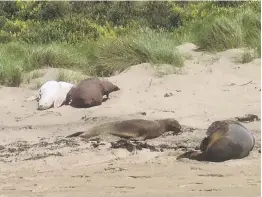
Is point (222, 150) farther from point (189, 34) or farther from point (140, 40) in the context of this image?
point (189, 34)

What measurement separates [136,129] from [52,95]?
5.50ft

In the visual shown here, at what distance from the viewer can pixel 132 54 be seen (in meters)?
8.97

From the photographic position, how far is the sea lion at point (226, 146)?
4664mm

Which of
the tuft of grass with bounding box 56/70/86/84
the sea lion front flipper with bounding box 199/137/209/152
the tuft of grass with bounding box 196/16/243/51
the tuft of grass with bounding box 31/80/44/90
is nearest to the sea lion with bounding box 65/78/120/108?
the tuft of grass with bounding box 56/70/86/84

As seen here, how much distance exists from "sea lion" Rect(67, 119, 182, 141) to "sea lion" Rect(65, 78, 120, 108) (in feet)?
3.86

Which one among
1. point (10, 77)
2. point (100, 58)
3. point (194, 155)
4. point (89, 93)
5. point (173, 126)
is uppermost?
point (100, 58)

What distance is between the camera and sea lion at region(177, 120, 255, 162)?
15.3 ft

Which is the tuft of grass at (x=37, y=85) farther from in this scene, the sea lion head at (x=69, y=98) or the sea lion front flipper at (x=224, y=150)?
the sea lion front flipper at (x=224, y=150)

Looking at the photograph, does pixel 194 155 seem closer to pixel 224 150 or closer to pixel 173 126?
pixel 224 150

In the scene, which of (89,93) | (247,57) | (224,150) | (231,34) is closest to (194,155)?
(224,150)

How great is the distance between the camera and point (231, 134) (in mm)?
4758

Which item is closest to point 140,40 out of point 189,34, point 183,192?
point 189,34

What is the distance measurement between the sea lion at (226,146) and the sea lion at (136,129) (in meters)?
0.80

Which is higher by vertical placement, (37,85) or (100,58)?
(100,58)
